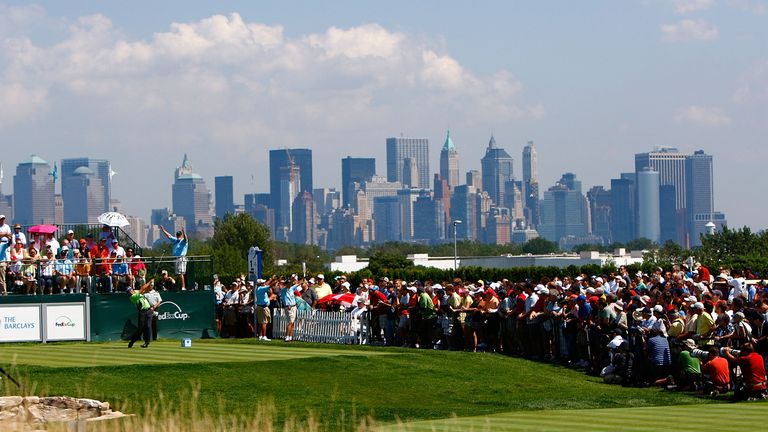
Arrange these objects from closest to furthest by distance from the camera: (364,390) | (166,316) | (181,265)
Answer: (364,390), (166,316), (181,265)

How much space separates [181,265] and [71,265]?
131 inches

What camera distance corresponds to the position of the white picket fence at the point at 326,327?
3491 cm

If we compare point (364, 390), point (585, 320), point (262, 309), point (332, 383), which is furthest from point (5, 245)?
point (585, 320)

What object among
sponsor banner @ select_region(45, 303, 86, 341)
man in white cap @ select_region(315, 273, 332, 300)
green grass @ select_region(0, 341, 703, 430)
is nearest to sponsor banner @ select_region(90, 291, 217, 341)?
sponsor banner @ select_region(45, 303, 86, 341)

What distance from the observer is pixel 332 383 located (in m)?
25.2

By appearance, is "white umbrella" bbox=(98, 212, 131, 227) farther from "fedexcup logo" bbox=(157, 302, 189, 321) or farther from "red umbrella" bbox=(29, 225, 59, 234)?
"fedexcup logo" bbox=(157, 302, 189, 321)

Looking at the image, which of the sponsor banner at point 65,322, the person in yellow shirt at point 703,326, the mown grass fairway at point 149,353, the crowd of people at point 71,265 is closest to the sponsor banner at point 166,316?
the sponsor banner at point 65,322

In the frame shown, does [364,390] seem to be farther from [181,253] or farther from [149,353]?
[181,253]

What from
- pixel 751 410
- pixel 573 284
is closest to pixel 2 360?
pixel 573 284

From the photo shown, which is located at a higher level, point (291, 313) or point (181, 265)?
point (181, 265)

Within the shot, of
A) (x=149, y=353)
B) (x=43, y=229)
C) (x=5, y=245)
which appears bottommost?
(x=149, y=353)

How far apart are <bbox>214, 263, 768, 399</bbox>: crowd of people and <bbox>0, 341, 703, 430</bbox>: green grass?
2.52ft

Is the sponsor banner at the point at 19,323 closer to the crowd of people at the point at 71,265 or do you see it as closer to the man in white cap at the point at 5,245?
the crowd of people at the point at 71,265

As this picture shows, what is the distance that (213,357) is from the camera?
29.0 meters
